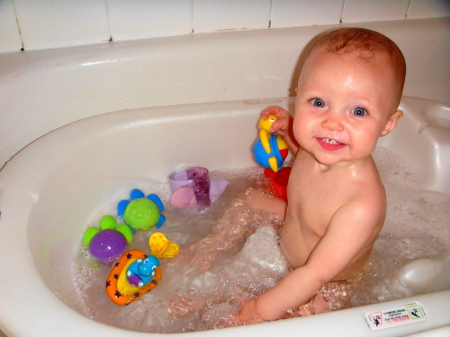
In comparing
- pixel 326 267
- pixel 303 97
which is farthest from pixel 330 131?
pixel 326 267

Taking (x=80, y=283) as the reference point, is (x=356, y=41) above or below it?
above

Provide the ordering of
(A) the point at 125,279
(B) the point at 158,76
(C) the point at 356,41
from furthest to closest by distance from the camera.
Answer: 1. (B) the point at 158,76
2. (A) the point at 125,279
3. (C) the point at 356,41

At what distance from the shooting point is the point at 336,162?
2.67 ft

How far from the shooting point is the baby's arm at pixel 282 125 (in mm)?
1099

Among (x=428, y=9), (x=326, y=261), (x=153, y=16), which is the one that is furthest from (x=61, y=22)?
(x=428, y=9)

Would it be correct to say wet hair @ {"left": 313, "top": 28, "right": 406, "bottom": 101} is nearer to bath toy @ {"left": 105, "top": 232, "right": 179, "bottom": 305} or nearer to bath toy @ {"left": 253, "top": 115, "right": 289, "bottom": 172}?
bath toy @ {"left": 253, "top": 115, "right": 289, "bottom": 172}

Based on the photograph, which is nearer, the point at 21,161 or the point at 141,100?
the point at 21,161

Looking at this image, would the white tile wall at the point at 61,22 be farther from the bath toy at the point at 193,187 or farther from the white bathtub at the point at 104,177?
the bath toy at the point at 193,187

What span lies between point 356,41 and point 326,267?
0.42 meters

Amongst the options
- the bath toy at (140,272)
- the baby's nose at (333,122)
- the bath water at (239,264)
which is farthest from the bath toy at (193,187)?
the baby's nose at (333,122)

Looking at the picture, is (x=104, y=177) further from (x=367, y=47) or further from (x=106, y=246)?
(x=367, y=47)

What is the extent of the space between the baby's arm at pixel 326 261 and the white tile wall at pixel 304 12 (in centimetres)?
70

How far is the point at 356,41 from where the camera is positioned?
75cm

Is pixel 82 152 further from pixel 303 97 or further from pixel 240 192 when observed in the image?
pixel 303 97
